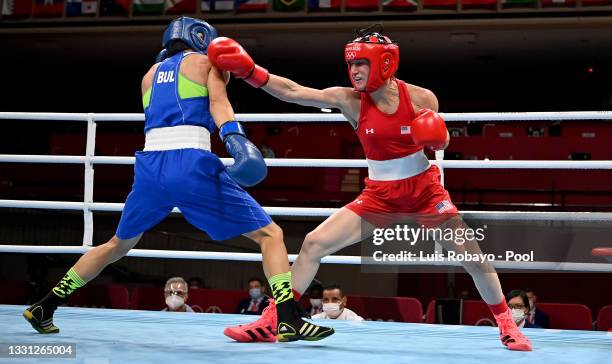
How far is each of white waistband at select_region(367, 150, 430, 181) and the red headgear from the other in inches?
11.8

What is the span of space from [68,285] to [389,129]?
4.68 feet

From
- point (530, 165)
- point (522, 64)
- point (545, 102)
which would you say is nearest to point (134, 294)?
point (530, 165)

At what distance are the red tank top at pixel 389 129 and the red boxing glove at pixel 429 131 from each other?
188 millimetres

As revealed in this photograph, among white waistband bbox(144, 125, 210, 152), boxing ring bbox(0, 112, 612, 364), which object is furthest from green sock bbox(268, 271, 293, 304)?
white waistband bbox(144, 125, 210, 152)

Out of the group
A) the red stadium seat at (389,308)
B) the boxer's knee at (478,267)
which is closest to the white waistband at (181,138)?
the boxer's knee at (478,267)

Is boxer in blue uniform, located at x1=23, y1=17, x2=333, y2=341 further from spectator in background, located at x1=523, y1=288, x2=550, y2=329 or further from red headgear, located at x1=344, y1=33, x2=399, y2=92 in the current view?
spectator in background, located at x1=523, y1=288, x2=550, y2=329

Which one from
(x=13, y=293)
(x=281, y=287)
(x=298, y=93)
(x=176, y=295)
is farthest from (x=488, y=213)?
(x=13, y=293)

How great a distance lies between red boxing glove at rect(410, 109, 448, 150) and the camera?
266 centimetres

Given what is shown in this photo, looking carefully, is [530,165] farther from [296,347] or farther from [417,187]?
[296,347]

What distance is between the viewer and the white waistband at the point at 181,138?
275cm

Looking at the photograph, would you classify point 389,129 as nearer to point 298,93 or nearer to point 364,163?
point 298,93

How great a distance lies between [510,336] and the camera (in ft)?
9.34

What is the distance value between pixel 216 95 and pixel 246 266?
6761 millimetres

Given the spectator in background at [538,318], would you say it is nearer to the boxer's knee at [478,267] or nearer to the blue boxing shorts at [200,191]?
the boxer's knee at [478,267]
